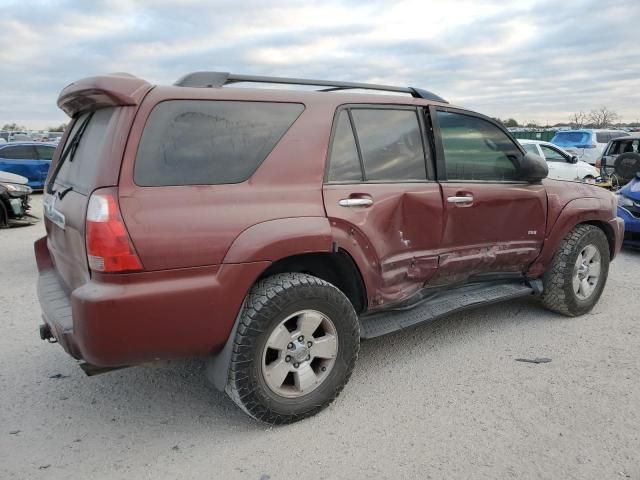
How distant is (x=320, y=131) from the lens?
3.06m

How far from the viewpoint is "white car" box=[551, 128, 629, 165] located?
64.9 feet

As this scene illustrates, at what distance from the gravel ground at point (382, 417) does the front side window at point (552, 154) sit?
35.1 feet

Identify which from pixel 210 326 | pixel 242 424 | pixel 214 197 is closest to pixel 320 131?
pixel 214 197

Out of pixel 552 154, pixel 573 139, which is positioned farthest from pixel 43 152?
pixel 573 139

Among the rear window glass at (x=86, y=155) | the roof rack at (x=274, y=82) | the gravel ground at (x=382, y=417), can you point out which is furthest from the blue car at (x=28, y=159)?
the roof rack at (x=274, y=82)

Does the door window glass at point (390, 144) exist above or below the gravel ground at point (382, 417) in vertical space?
above

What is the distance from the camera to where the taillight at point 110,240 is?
2.39 metres

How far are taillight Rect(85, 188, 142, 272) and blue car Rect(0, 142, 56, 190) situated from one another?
1470cm

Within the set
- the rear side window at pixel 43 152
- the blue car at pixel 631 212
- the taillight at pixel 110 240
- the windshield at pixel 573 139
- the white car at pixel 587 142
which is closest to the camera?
the taillight at pixel 110 240

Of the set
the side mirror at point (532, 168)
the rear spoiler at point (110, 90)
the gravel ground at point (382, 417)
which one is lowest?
the gravel ground at point (382, 417)

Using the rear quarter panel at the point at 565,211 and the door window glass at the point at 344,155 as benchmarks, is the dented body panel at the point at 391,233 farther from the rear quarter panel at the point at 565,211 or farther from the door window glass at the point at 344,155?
the rear quarter panel at the point at 565,211

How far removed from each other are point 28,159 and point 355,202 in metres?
15.4

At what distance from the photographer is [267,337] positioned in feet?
9.00

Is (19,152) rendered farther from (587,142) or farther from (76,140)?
(587,142)
